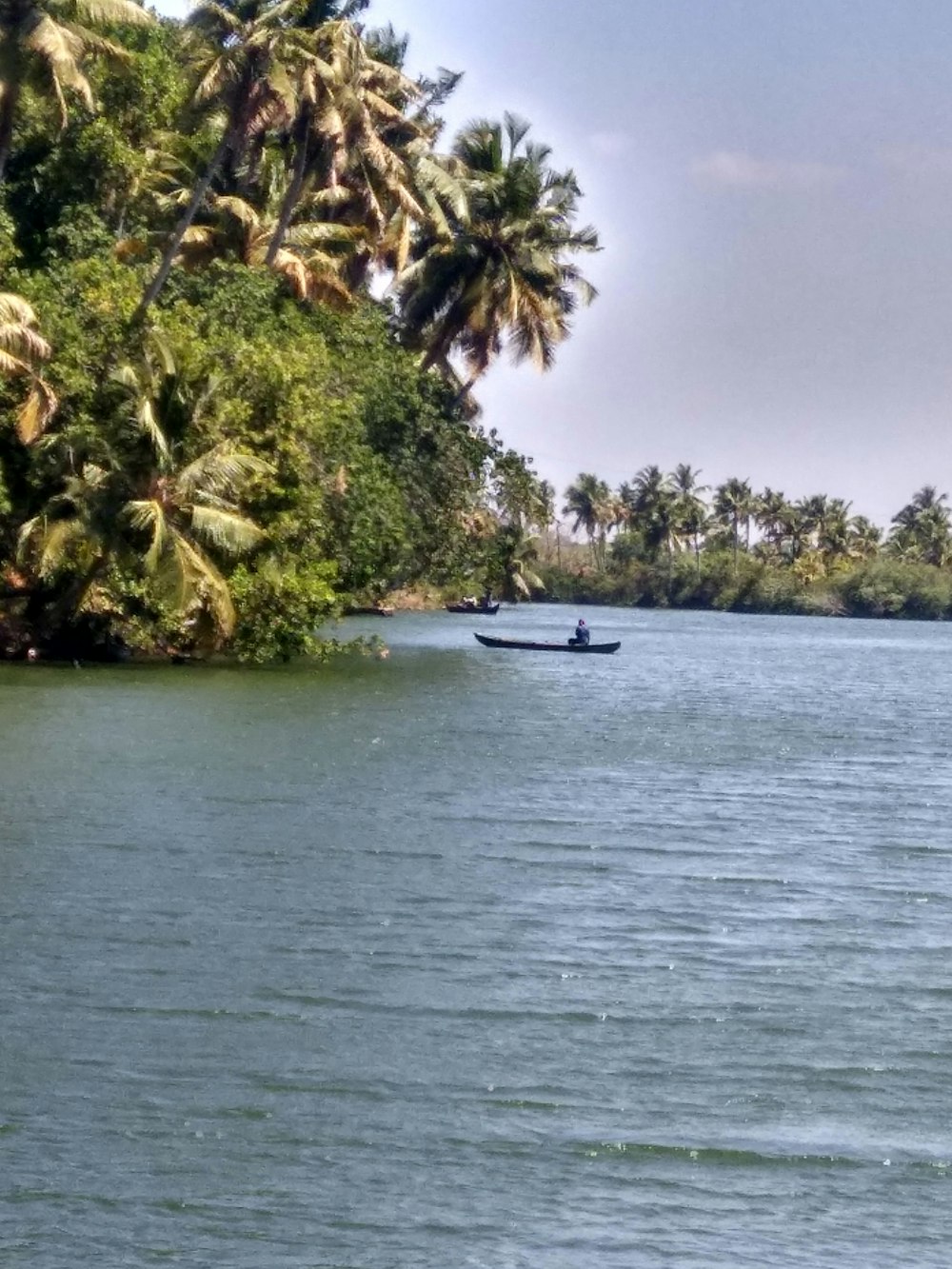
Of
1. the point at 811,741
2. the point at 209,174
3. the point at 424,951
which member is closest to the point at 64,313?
the point at 209,174

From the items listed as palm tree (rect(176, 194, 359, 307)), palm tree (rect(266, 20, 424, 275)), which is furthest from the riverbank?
palm tree (rect(176, 194, 359, 307))

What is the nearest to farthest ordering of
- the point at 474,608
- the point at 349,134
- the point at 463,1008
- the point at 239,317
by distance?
1. the point at 463,1008
2. the point at 239,317
3. the point at 349,134
4. the point at 474,608

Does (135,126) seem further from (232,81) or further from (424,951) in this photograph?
(424,951)

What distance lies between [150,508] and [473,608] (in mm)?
73050

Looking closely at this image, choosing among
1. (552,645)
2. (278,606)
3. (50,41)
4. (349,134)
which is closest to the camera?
(50,41)

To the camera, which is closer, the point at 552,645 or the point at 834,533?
the point at 552,645

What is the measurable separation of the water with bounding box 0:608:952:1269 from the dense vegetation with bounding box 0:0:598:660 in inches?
366

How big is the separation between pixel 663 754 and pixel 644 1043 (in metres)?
16.0

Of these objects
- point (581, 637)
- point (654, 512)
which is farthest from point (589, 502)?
point (581, 637)

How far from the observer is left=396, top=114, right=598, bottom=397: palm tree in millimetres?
51312

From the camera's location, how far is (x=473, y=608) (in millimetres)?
105500

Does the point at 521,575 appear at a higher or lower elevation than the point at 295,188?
lower

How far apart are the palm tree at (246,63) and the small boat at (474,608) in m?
64.9

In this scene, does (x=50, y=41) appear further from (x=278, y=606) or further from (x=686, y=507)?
(x=686, y=507)
